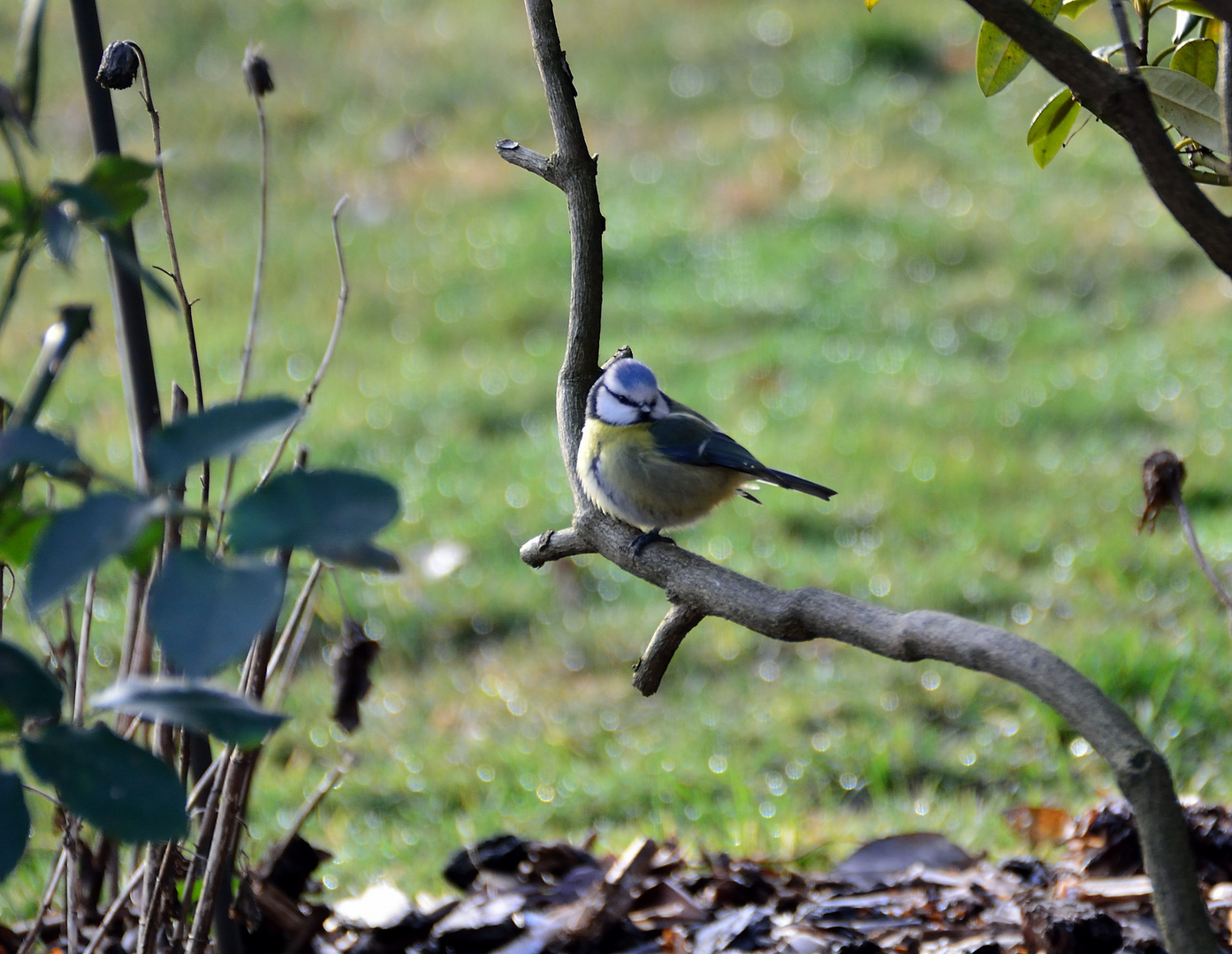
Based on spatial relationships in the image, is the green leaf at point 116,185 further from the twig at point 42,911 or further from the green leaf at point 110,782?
the twig at point 42,911

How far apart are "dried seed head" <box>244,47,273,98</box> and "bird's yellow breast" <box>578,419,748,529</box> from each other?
3.06 ft

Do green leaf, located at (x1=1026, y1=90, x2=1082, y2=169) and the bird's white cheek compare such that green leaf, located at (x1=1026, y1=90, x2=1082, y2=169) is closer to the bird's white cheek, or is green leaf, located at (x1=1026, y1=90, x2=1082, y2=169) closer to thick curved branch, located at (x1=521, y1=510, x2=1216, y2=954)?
thick curved branch, located at (x1=521, y1=510, x2=1216, y2=954)

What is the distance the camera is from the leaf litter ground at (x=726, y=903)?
1.79 m

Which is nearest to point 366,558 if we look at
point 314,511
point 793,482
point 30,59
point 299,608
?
point 314,511

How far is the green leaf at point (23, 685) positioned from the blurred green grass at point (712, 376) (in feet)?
0.48

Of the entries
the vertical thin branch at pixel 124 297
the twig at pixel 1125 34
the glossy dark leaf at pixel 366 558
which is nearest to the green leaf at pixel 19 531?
the glossy dark leaf at pixel 366 558

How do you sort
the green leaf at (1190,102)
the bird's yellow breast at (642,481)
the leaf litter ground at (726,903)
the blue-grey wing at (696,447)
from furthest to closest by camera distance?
1. the blue-grey wing at (696,447)
2. the bird's yellow breast at (642,481)
3. the leaf litter ground at (726,903)
4. the green leaf at (1190,102)

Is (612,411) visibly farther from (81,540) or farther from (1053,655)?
(81,540)

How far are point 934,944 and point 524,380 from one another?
13.2 feet

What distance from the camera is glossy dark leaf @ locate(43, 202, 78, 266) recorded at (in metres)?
0.74

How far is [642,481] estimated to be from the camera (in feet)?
8.23

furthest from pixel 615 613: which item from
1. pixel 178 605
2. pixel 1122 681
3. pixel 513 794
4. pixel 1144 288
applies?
pixel 1144 288

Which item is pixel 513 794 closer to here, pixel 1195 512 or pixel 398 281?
pixel 1195 512

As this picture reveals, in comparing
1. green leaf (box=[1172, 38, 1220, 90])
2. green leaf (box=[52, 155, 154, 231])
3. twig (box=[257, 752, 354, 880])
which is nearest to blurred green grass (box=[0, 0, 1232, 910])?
green leaf (box=[52, 155, 154, 231])
